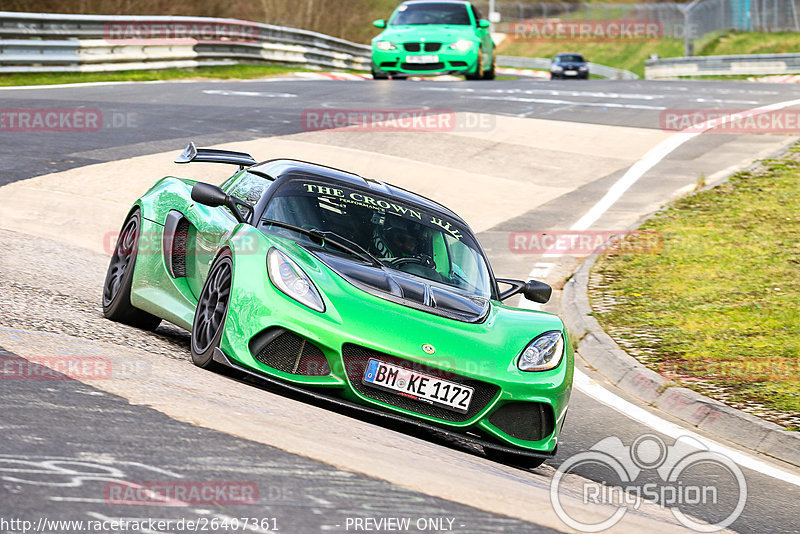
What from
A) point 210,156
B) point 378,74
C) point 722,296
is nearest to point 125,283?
point 210,156

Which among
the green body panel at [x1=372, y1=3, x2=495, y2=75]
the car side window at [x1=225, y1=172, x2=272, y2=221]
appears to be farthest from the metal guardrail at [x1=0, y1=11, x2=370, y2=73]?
the car side window at [x1=225, y1=172, x2=272, y2=221]

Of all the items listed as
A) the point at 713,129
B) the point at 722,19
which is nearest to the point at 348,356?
the point at 713,129

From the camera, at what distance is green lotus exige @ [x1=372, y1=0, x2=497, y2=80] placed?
1001 inches

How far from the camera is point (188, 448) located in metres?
4.32

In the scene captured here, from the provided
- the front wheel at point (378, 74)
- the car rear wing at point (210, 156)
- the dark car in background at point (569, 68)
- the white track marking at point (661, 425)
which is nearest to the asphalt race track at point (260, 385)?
the white track marking at point (661, 425)

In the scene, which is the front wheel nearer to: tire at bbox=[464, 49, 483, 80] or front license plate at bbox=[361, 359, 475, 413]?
tire at bbox=[464, 49, 483, 80]

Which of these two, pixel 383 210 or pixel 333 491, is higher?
pixel 383 210

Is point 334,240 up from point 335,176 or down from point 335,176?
down

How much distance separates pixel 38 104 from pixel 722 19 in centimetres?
4097

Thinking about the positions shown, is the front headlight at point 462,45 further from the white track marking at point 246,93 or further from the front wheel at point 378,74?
the white track marking at point 246,93

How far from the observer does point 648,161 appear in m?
17.5

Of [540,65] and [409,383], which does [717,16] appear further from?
[409,383]

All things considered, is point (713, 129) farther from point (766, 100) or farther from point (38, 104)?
point (38, 104)

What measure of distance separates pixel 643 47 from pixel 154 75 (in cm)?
4864
